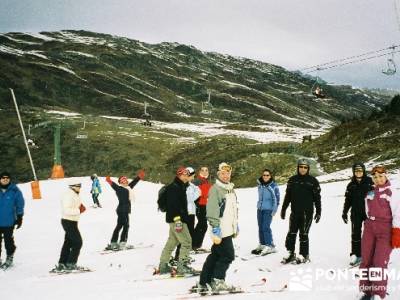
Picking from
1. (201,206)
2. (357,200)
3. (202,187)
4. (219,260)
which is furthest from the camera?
(201,206)

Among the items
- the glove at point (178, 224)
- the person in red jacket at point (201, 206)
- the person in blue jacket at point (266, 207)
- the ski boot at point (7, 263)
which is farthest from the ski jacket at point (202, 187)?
the ski boot at point (7, 263)

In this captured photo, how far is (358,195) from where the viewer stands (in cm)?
917

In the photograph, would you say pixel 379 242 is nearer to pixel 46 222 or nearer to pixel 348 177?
pixel 46 222

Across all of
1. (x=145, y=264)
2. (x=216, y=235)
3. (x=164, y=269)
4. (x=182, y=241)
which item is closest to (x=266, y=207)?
(x=182, y=241)

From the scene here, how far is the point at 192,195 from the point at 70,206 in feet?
9.09

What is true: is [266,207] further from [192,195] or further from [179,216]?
[179,216]

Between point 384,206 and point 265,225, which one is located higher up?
point 384,206

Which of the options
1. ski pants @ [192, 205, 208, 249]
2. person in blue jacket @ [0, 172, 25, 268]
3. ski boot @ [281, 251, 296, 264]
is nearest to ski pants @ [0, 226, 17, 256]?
person in blue jacket @ [0, 172, 25, 268]

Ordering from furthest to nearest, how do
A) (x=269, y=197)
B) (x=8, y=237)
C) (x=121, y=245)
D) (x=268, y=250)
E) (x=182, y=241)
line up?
(x=121, y=245) → (x=8, y=237) → (x=268, y=250) → (x=269, y=197) → (x=182, y=241)

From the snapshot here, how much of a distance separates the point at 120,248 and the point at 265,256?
4385mm

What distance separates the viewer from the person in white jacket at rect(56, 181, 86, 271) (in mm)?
10281

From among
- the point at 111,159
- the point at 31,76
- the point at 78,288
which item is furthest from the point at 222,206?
the point at 31,76

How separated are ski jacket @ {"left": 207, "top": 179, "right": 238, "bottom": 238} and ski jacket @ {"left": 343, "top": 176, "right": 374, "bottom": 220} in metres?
2.97

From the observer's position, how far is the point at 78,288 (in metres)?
8.82
